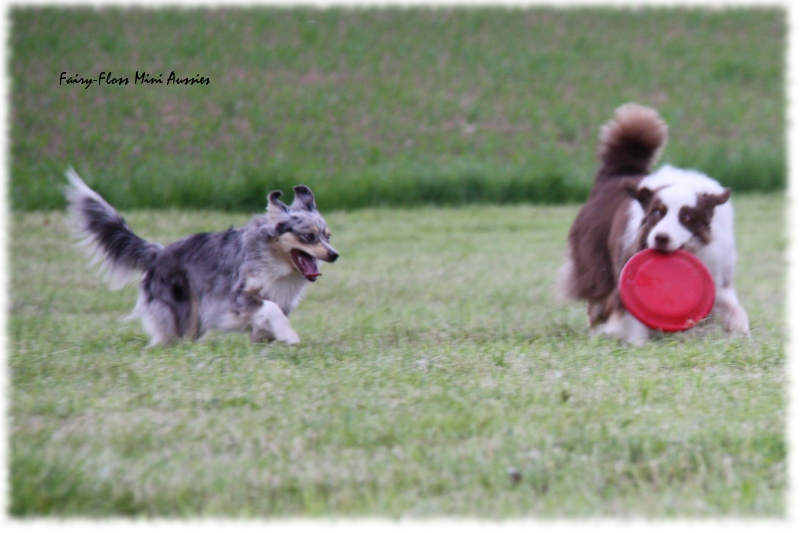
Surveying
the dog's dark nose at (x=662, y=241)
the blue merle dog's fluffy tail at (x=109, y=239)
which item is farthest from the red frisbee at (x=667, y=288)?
the blue merle dog's fluffy tail at (x=109, y=239)

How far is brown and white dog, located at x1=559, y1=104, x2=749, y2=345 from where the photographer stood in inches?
245

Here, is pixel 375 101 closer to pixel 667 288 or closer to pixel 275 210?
pixel 275 210

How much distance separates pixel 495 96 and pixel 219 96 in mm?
5484

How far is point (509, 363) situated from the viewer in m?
5.36

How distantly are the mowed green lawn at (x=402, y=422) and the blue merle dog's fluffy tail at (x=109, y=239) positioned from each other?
481 mm

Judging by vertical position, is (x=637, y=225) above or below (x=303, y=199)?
below

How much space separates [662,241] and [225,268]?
2692 millimetres

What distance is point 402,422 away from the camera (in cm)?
423

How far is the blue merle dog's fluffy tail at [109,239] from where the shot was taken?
7.03 meters

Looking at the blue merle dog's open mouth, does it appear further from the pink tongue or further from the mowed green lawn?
the mowed green lawn

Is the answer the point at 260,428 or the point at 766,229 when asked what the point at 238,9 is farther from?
the point at 260,428

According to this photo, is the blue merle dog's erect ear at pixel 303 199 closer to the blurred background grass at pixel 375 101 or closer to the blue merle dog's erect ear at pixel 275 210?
the blue merle dog's erect ear at pixel 275 210

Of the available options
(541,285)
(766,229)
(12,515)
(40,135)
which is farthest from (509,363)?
(40,135)

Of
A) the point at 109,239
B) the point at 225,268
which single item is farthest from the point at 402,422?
the point at 109,239
